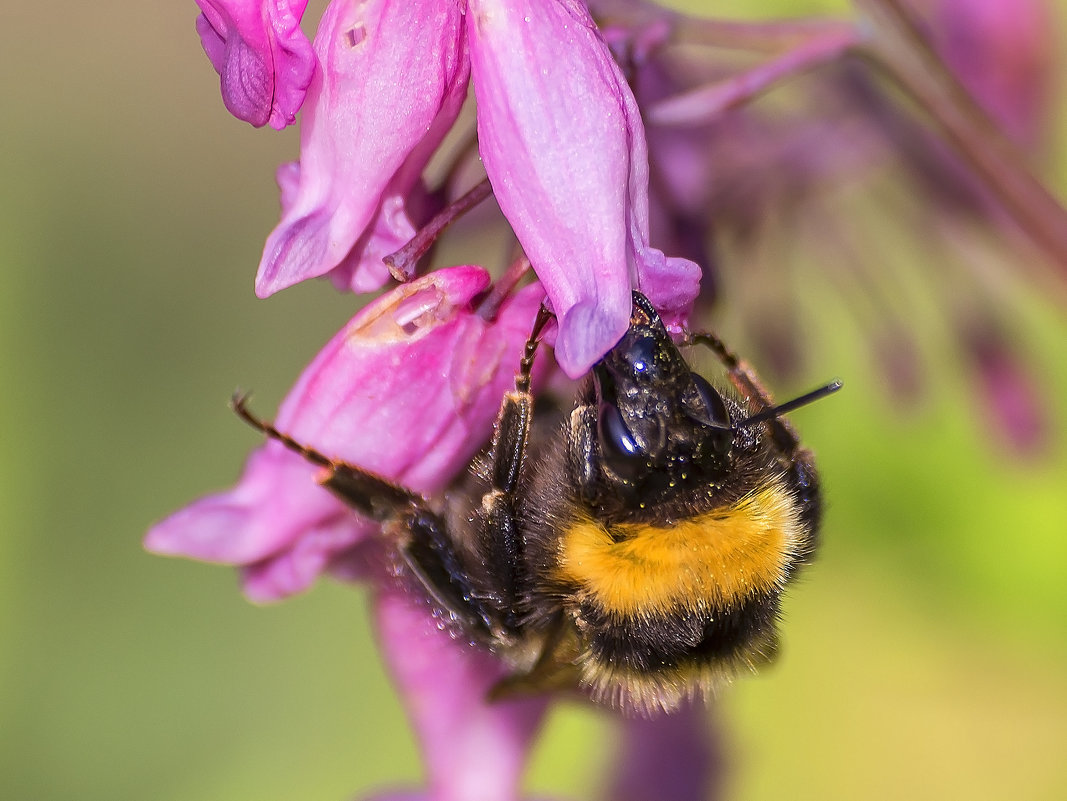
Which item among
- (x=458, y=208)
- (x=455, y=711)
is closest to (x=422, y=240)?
(x=458, y=208)

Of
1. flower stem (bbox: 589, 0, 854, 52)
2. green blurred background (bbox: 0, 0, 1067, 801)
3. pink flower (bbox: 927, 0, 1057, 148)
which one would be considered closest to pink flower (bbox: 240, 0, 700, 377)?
flower stem (bbox: 589, 0, 854, 52)

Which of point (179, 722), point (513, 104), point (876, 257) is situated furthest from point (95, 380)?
point (513, 104)

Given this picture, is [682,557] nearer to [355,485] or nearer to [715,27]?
[355,485]

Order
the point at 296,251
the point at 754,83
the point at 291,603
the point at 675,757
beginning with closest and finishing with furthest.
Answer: the point at 296,251 → the point at 754,83 → the point at 675,757 → the point at 291,603

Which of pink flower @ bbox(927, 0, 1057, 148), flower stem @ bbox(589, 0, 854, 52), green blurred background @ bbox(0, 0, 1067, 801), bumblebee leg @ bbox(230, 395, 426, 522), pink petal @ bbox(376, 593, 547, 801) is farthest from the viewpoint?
green blurred background @ bbox(0, 0, 1067, 801)

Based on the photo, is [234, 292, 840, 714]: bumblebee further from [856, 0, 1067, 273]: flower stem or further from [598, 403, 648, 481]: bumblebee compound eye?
[856, 0, 1067, 273]: flower stem

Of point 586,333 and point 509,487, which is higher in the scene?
point 586,333

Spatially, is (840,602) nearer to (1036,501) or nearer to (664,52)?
(1036,501)
